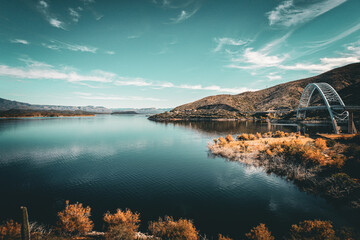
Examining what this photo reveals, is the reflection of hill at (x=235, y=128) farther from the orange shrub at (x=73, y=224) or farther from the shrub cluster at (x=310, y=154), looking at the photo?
the orange shrub at (x=73, y=224)

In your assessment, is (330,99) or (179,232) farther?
(330,99)

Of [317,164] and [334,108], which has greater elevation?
[334,108]

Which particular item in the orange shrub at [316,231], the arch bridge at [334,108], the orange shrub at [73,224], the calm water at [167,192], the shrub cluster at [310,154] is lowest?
the calm water at [167,192]

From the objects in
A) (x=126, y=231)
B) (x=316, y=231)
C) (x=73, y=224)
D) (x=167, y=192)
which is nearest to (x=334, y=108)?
(x=316, y=231)

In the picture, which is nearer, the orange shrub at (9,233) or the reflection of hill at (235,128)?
the orange shrub at (9,233)

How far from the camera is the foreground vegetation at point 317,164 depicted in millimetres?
19078

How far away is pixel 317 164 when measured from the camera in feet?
82.8

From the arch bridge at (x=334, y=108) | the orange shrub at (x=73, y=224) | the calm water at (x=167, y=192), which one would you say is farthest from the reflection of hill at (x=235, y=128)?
the orange shrub at (x=73, y=224)

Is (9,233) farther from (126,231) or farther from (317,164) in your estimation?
(317,164)

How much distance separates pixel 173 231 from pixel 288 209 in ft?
43.1

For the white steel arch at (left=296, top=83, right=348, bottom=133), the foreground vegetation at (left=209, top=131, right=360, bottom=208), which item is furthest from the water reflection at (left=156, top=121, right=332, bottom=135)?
the foreground vegetation at (left=209, top=131, right=360, bottom=208)

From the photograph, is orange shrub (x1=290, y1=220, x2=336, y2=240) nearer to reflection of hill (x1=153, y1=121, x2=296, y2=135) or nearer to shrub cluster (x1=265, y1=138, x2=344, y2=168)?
shrub cluster (x1=265, y1=138, x2=344, y2=168)

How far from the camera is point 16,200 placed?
19969 millimetres

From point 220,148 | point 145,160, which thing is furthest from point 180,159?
point 220,148
